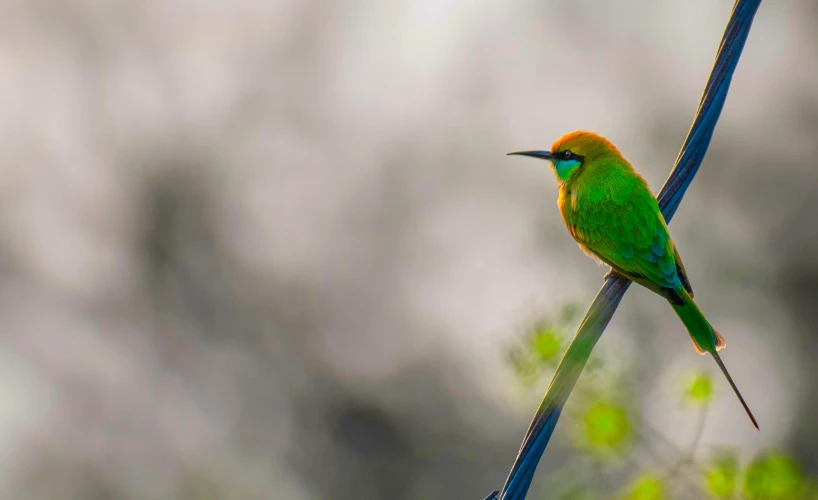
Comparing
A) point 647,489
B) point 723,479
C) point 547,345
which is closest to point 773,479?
point 723,479

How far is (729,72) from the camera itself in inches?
61.4

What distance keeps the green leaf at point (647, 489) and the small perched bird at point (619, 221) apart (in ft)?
1.75

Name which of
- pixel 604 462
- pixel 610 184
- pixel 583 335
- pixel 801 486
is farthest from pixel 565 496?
pixel 583 335

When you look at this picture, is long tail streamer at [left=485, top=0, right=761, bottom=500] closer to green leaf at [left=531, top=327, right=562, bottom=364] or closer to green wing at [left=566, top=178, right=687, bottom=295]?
green wing at [left=566, top=178, right=687, bottom=295]

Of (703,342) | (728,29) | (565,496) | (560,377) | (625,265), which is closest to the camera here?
(560,377)

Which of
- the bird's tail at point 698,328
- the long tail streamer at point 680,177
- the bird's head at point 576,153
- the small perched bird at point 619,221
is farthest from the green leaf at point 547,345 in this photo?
the long tail streamer at point 680,177

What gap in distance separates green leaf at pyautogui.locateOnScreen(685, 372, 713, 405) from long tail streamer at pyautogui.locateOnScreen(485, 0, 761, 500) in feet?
3.10

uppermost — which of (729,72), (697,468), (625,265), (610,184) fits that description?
(610,184)

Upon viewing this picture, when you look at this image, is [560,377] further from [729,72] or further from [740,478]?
[740,478]

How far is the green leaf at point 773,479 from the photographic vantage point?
7.40 ft

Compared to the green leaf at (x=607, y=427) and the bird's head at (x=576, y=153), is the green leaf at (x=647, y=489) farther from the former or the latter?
the bird's head at (x=576, y=153)

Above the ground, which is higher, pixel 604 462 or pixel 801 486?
pixel 604 462

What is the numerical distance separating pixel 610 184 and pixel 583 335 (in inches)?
45.3

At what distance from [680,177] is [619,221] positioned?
2.62ft
